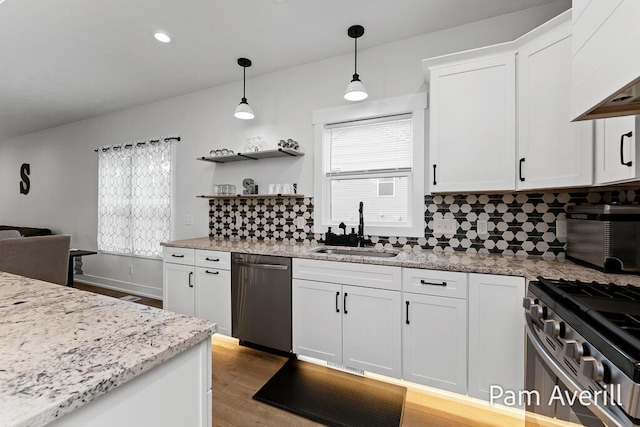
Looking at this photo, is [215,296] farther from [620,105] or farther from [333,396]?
[620,105]

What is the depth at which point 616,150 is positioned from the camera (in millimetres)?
1414

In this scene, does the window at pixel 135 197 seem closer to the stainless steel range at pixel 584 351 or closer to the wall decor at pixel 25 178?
the wall decor at pixel 25 178

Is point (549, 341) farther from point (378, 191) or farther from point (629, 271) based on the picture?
point (378, 191)

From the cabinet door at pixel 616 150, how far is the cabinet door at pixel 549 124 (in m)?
0.06

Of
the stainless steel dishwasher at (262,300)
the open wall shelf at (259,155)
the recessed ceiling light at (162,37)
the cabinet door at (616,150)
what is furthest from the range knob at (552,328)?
the recessed ceiling light at (162,37)

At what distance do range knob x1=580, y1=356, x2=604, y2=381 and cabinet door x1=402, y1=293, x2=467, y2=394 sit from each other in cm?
87

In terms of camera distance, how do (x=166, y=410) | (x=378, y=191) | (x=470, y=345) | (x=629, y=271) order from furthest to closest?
(x=378, y=191), (x=470, y=345), (x=629, y=271), (x=166, y=410)

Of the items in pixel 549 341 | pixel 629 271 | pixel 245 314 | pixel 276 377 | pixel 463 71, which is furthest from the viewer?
pixel 245 314

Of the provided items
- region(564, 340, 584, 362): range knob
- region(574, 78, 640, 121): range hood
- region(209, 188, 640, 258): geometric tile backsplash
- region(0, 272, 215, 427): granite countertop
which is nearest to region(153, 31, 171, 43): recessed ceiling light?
region(209, 188, 640, 258): geometric tile backsplash

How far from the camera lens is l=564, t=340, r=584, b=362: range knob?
0.92 meters

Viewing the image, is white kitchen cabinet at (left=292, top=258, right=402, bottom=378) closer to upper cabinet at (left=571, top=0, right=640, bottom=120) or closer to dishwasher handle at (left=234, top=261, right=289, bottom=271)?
dishwasher handle at (left=234, top=261, right=289, bottom=271)

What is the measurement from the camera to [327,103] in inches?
111

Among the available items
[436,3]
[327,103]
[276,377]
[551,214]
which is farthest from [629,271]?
[327,103]

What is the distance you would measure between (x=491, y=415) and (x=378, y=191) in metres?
1.80
